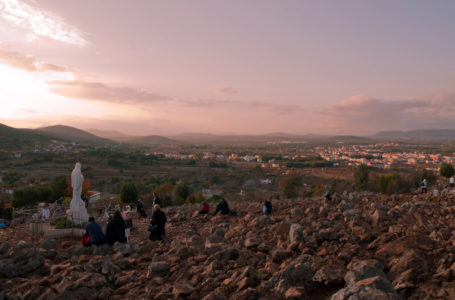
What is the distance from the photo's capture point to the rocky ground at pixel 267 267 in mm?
4391

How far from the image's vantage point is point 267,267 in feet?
17.9

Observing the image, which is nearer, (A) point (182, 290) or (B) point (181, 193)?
(A) point (182, 290)

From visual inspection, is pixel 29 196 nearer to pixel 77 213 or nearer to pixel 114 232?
pixel 77 213

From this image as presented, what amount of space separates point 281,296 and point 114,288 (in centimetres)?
307

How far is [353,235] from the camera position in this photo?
6.88 m

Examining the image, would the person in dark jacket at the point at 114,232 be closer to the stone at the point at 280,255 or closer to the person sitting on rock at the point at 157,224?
the person sitting on rock at the point at 157,224

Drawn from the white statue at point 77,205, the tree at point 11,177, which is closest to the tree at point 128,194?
the white statue at point 77,205

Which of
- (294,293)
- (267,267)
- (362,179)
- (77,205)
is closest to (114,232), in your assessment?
(267,267)

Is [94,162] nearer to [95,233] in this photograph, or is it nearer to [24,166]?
[24,166]

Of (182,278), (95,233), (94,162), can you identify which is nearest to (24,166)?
(94,162)

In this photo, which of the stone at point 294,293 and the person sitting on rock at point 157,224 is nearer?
the stone at point 294,293

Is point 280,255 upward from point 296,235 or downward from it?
downward

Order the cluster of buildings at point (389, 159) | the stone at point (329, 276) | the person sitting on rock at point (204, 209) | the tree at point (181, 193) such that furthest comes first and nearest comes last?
the cluster of buildings at point (389, 159), the tree at point (181, 193), the person sitting on rock at point (204, 209), the stone at point (329, 276)

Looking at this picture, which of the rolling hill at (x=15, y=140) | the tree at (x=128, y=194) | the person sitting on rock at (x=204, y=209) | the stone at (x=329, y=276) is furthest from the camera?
the rolling hill at (x=15, y=140)
